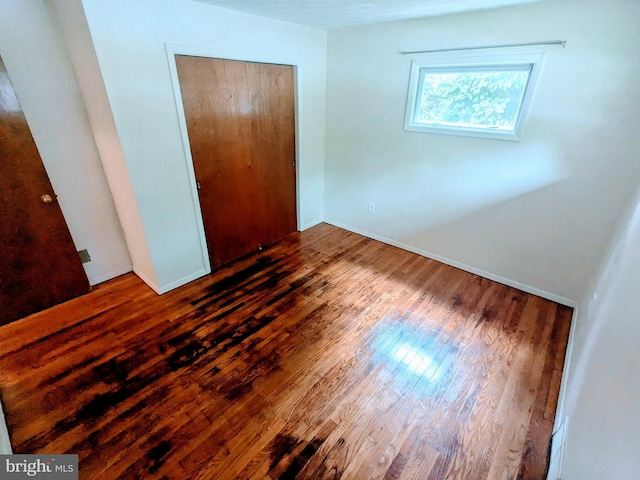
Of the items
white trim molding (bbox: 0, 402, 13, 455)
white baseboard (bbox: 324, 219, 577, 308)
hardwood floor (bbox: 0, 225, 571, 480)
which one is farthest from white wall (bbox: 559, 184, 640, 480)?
white trim molding (bbox: 0, 402, 13, 455)

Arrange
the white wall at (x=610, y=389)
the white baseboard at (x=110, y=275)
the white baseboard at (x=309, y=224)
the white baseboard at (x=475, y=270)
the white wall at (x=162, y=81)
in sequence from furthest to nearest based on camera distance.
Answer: the white baseboard at (x=309, y=224), the white baseboard at (x=110, y=275), the white baseboard at (x=475, y=270), the white wall at (x=162, y=81), the white wall at (x=610, y=389)

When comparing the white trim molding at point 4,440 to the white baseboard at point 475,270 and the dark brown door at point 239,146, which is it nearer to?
the dark brown door at point 239,146

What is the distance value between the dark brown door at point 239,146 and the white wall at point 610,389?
2.79 metres

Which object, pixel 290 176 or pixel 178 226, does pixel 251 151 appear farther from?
pixel 178 226

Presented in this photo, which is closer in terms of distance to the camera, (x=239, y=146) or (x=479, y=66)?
(x=479, y=66)

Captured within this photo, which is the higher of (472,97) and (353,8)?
(353,8)

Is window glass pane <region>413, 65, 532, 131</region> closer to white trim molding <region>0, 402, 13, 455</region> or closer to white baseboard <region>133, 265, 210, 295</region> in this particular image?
Result: white baseboard <region>133, 265, 210, 295</region>

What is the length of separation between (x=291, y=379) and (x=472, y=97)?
272cm

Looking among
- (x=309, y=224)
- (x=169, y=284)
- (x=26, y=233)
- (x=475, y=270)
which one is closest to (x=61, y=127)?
(x=26, y=233)

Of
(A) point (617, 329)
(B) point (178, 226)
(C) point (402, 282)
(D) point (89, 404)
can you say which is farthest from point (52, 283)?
(A) point (617, 329)

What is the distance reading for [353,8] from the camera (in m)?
2.23

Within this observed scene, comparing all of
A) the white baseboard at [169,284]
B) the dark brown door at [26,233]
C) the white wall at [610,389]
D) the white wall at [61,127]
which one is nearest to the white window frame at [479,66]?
the white wall at [610,389]

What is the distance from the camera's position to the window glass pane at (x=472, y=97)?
7.61 ft

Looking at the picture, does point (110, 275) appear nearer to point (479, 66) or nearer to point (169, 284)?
point (169, 284)
